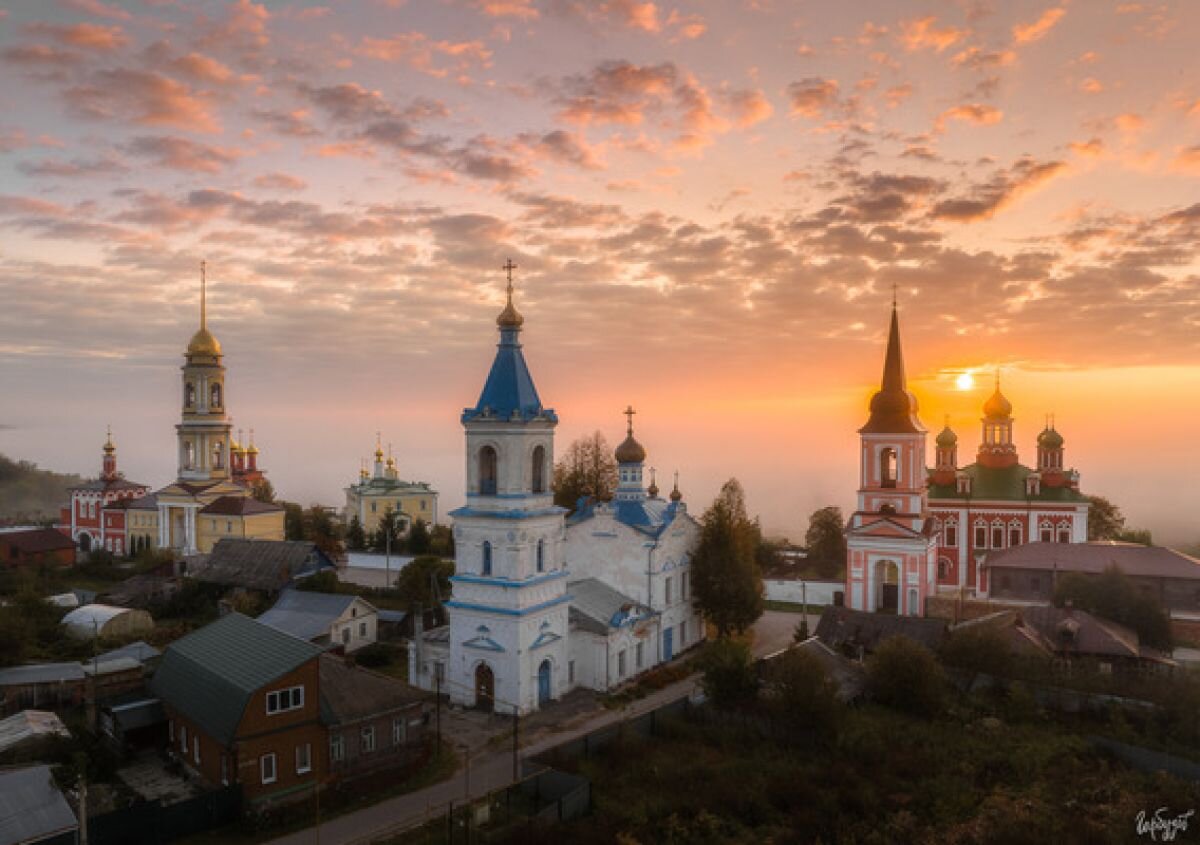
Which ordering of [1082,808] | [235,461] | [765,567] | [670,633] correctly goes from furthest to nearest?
[235,461], [765,567], [670,633], [1082,808]

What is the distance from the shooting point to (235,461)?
215 feet

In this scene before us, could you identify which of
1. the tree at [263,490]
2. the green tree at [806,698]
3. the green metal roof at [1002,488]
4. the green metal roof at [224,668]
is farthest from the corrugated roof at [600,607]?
the tree at [263,490]

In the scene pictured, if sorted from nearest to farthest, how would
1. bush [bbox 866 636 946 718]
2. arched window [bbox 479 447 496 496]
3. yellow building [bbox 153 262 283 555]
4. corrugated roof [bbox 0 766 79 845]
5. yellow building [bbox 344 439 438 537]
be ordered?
corrugated roof [bbox 0 766 79 845] < bush [bbox 866 636 946 718] < arched window [bbox 479 447 496 496] < yellow building [bbox 153 262 283 555] < yellow building [bbox 344 439 438 537]

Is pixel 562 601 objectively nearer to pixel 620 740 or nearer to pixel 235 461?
pixel 620 740

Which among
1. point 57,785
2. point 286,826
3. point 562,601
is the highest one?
point 562,601

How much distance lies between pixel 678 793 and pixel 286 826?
774cm

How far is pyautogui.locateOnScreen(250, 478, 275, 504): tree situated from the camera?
61812 millimetres

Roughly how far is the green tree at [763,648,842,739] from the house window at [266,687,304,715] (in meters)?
11.1

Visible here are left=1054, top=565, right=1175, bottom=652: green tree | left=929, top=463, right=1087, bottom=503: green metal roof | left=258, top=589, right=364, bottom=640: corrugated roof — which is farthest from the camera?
left=929, top=463, right=1087, bottom=503: green metal roof

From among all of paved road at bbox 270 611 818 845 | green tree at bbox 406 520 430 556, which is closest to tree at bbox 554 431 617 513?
green tree at bbox 406 520 430 556

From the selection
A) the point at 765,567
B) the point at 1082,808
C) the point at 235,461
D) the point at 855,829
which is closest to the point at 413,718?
the point at 855,829

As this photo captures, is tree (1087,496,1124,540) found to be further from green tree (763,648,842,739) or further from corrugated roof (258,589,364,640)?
corrugated roof (258,589,364,640)

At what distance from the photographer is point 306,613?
99.0ft

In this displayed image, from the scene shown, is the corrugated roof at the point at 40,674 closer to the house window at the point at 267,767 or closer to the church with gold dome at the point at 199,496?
the house window at the point at 267,767
